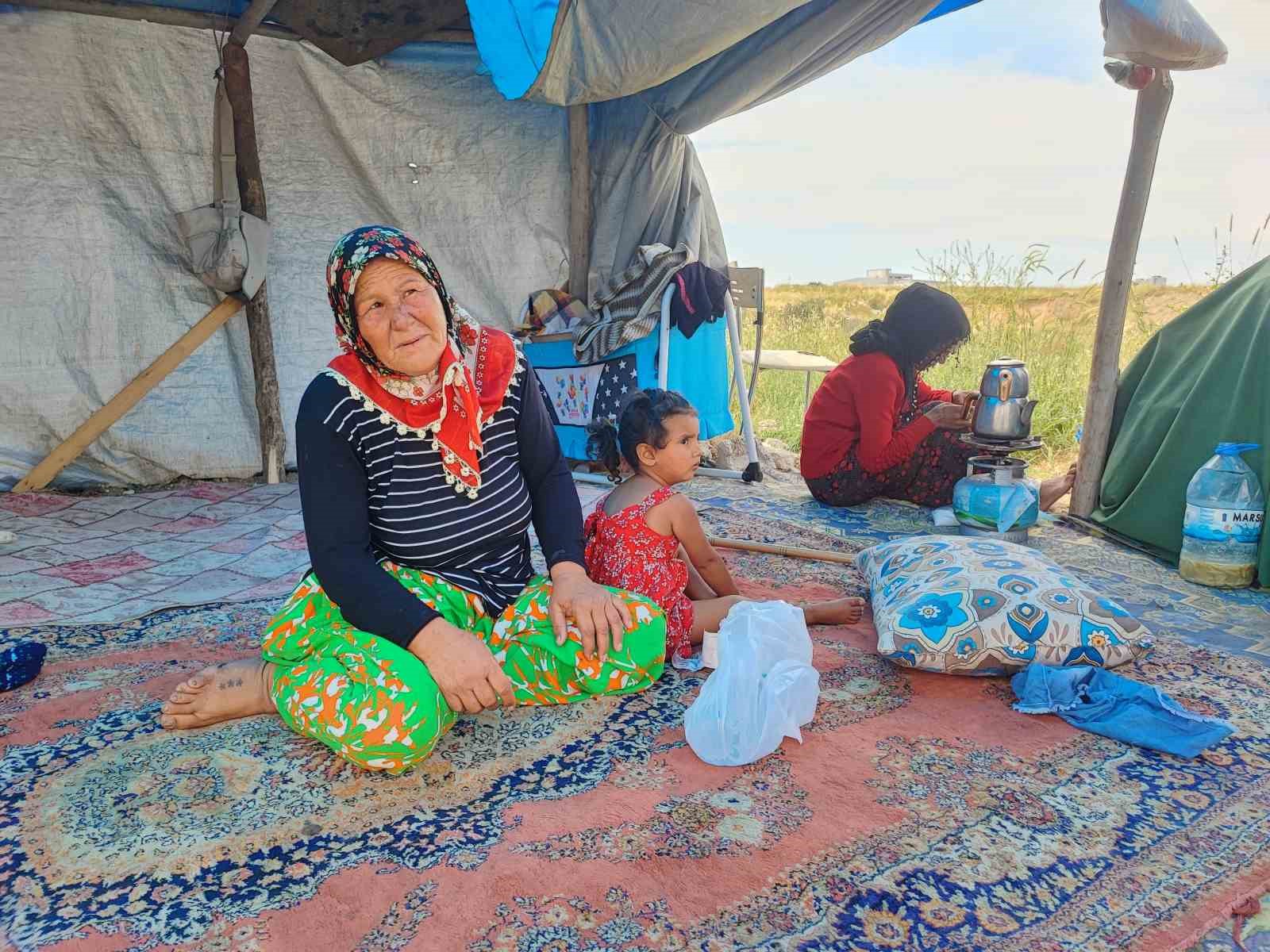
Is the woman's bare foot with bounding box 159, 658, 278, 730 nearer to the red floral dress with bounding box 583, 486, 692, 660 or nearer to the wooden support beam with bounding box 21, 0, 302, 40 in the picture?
the red floral dress with bounding box 583, 486, 692, 660

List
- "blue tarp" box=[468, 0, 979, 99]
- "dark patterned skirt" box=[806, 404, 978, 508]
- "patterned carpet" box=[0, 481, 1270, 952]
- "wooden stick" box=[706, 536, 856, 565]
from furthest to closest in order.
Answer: "dark patterned skirt" box=[806, 404, 978, 508] → "blue tarp" box=[468, 0, 979, 99] → "wooden stick" box=[706, 536, 856, 565] → "patterned carpet" box=[0, 481, 1270, 952]

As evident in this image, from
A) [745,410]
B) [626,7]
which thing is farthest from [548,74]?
[745,410]

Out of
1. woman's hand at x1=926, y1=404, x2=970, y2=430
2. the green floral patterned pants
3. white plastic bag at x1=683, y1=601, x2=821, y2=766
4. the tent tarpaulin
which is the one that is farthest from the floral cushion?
the tent tarpaulin

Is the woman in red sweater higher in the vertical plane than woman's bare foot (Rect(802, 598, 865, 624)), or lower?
higher

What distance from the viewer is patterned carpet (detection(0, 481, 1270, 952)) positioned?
136 cm

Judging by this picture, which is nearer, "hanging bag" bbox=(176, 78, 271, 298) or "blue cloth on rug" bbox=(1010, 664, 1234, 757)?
"blue cloth on rug" bbox=(1010, 664, 1234, 757)

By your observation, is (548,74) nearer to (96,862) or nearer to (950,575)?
(950,575)

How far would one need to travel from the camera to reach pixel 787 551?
11.0 ft

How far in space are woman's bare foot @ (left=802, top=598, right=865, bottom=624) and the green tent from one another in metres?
1.43

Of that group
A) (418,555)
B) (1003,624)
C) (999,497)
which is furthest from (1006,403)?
(418,555)

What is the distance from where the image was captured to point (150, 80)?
14.6 feet

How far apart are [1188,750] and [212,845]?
1868mm

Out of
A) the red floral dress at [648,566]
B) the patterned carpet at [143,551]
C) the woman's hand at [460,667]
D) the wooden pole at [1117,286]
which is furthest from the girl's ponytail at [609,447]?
the wooden pole at [1117,286]

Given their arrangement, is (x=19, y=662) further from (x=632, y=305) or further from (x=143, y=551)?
(x=632, y=305)
